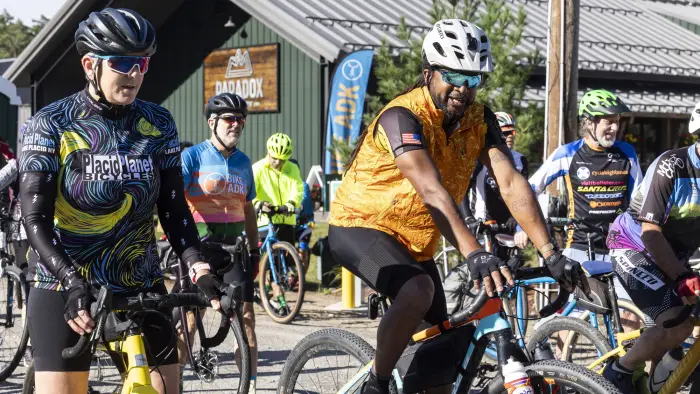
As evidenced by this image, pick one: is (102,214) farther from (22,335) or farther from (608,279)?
(22,335)

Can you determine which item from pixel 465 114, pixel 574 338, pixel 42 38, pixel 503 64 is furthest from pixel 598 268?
pixel 42 38

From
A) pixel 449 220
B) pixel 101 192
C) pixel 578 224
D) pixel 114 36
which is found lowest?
pixel 578 224

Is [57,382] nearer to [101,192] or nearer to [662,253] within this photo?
[101,192]

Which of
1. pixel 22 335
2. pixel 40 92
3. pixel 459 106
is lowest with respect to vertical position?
pixel 22 335

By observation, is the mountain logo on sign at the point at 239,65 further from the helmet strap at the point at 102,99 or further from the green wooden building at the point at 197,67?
the helmet strap at the point at 102,99

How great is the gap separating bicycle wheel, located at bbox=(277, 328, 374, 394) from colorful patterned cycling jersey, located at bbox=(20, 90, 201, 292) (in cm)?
127

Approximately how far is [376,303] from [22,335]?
4074 millimetres

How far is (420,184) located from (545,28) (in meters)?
22.1

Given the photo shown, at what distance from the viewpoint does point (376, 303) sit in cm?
510

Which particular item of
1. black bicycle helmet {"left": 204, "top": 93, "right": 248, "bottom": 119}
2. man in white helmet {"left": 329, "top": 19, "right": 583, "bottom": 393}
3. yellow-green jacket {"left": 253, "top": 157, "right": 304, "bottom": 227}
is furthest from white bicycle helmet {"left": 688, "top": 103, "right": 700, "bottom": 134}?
yellow-green jacket {"left": 253, "top": 157, "right": 304, "bottom": 227}

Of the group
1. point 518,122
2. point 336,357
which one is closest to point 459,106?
point 336,357

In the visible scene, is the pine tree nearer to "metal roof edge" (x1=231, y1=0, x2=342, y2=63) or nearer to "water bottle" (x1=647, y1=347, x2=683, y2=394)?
"metal roof edge" (x1=231, y1=0, x2=342, y2=63)

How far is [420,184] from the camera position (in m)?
4.44

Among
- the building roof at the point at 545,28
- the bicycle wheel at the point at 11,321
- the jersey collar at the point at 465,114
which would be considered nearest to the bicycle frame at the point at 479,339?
the jersey collar at the point at 465,114
